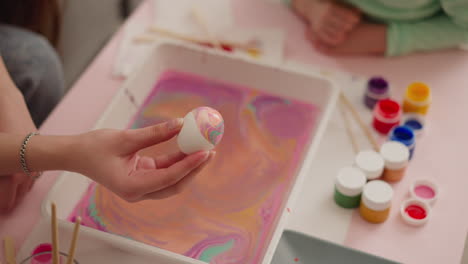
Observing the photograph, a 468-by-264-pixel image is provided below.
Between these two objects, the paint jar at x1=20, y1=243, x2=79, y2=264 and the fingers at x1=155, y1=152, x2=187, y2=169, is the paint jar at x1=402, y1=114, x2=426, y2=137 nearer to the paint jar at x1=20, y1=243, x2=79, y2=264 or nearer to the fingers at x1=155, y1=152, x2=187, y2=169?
the fingers at x1=155, y1=152, x2=187, y2=169

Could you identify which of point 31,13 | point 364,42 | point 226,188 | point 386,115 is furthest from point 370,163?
point 31,13

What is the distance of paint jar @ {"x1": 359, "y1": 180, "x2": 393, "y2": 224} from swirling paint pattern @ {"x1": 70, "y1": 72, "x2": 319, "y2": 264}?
0.14m

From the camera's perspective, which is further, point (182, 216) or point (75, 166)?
point (182, 216)

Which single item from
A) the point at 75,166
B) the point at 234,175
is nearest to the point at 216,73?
the point at 234,175

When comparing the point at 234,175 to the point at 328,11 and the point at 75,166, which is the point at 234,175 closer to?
the point at 75,166

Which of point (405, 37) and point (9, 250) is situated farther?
point (405, 37)

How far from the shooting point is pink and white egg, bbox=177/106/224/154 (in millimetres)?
829

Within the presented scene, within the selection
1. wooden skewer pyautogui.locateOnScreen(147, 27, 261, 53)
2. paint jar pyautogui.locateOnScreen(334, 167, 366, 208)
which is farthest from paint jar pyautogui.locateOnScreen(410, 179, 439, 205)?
wooden skewer pyautogui.locateOnScreen(147, 27, 261, 53)

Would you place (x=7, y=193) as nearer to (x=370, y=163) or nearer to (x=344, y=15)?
(x=370, y=163)

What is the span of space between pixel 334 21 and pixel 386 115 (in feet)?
0.95

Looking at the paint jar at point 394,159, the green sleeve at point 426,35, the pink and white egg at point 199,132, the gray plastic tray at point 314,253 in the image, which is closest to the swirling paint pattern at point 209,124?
the pink and white egg at point 199,132

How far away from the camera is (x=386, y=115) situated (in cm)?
111

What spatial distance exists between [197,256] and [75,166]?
0.26 m

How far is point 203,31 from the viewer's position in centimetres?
137
